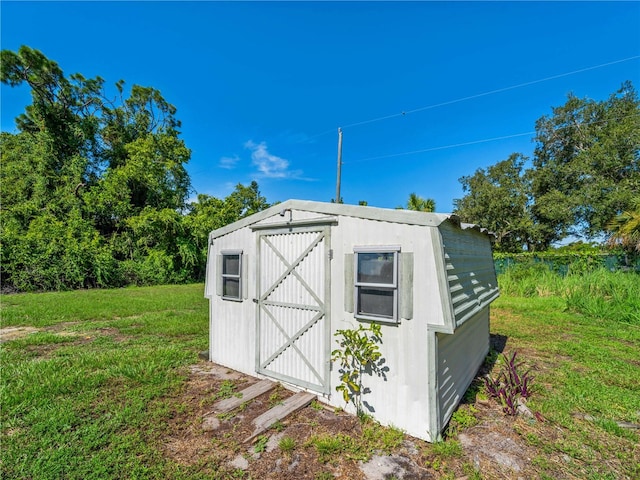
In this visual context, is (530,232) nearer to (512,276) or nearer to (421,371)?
(512,276)

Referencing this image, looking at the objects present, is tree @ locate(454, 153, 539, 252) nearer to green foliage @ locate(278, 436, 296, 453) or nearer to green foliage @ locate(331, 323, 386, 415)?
green foliage @ locate(331, 323, 386, 415)

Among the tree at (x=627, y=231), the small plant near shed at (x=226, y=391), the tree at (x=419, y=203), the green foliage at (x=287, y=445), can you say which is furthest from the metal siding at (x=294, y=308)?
the tree at (x=419, y=203)

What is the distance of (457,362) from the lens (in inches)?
133

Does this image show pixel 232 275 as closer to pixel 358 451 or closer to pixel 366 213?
pixel 366 213

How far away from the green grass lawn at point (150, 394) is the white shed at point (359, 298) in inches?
26.0

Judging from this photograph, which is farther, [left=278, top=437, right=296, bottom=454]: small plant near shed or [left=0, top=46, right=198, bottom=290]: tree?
[left=0, top=46, right=198, bottom=290]: tree

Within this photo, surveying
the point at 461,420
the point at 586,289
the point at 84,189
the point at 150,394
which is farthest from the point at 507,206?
→ the point at 84,189

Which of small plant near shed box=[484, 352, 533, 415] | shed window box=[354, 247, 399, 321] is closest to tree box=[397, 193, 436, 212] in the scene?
small plant near shed box=[484, 352, 533, 415]

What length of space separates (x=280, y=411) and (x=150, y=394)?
167cm

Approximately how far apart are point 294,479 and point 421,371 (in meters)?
1.39

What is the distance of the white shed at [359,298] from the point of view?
109 inches

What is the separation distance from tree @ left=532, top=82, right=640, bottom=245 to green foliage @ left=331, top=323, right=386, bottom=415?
19.0 metres

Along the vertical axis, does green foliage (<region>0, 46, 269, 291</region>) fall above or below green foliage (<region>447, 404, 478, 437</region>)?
above

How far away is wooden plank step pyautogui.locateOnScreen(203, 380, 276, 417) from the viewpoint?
10.9 feet
